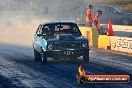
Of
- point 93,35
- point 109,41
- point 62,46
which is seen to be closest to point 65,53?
point 62,46

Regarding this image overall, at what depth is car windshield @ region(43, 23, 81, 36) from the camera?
17.9m

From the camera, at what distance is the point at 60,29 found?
18.0 meters

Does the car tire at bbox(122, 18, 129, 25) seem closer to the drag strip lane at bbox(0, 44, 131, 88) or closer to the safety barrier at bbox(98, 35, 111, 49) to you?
the safety barrier at bbox(98, 35, 111, 49)

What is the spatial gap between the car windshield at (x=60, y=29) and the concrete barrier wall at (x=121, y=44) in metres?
3.96

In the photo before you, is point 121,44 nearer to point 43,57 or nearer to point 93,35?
point 93,35

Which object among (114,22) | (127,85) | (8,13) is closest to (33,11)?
(8,13)

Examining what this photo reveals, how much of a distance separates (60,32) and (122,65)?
2.95m

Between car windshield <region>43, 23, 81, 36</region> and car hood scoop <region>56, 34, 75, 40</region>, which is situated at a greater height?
car windshield <region>43, 23, 81, 36</region>

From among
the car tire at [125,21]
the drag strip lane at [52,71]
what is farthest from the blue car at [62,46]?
the car tire at [125,21]

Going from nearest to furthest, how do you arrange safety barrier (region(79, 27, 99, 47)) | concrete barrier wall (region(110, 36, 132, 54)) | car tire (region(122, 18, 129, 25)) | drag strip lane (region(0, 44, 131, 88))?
1. drag strip lane (region(0, 44, 131, 88))
2. concrete barrier wall (region(110, 36, 132, 54))
3. safety barrier (region(79, 27, 99, 47))
4. car tire (region(122, 18, 129, 25))

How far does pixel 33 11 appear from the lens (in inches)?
2212

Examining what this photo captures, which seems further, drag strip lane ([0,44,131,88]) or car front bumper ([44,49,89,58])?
car front bumper ([44,49,89,58])

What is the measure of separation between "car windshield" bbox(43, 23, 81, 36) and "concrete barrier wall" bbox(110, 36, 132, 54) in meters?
3.96

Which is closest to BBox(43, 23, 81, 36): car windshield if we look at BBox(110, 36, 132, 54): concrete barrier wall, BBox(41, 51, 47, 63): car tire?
BBox(41, 51, 47, 63): car tire
